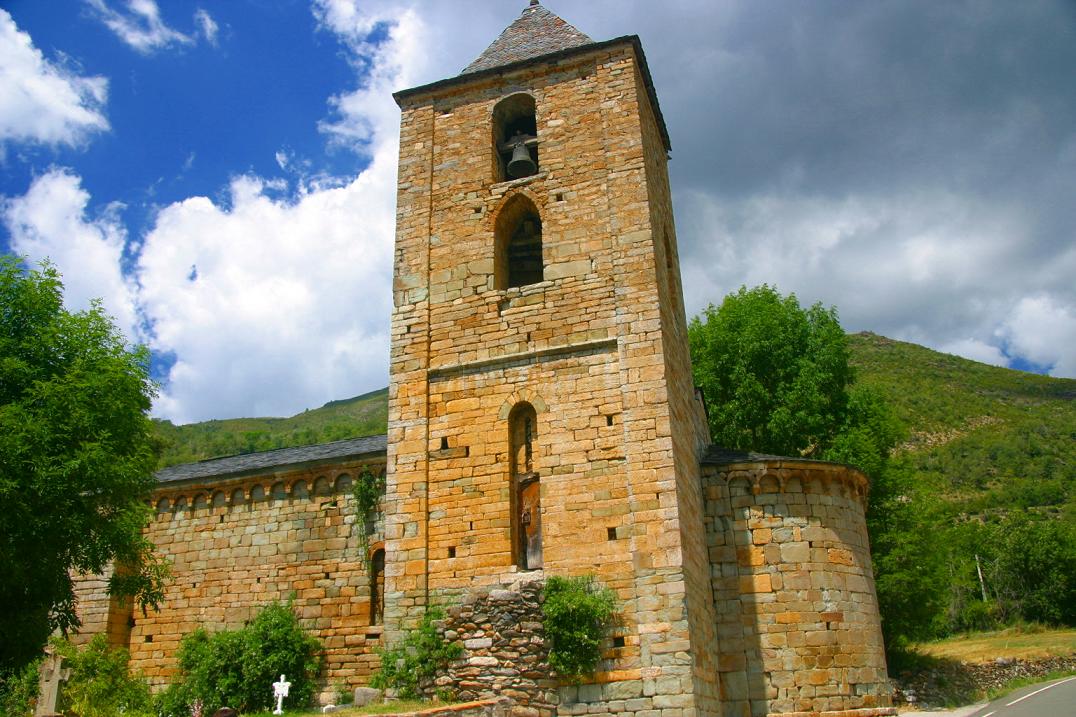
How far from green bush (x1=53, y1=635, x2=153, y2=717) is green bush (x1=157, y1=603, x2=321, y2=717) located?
555 mm

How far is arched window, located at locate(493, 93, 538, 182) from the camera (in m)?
14.7

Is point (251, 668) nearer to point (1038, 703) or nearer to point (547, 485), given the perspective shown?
point (547, 485)

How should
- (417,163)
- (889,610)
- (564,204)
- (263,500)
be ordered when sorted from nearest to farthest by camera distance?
(564,204) < (417,163) < (263,500) < (889,610)

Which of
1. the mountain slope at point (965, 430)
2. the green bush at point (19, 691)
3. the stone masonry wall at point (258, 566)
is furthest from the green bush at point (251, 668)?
the mountain slope at point (965, 430)

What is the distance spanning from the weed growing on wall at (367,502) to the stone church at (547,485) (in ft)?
0.36

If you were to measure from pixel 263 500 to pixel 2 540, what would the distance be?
5470 millimetres

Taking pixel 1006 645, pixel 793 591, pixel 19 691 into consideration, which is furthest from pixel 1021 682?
pixel 19 691

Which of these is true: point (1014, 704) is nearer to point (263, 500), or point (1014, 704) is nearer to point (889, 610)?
point (889, 610)

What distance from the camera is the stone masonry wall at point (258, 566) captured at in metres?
14.8

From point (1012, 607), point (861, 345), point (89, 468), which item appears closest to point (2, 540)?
point (89, 468)

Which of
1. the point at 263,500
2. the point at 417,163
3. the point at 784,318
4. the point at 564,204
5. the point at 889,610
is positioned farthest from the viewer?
the point at 784,318

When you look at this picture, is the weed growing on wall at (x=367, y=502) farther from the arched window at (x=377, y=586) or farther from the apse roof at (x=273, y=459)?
the apse roof at (x=273, y=459)

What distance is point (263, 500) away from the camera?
16.2 meters

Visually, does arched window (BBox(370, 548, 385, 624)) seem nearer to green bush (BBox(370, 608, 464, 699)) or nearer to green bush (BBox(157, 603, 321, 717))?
green bush (BBox(157, 603, 321, 717))
